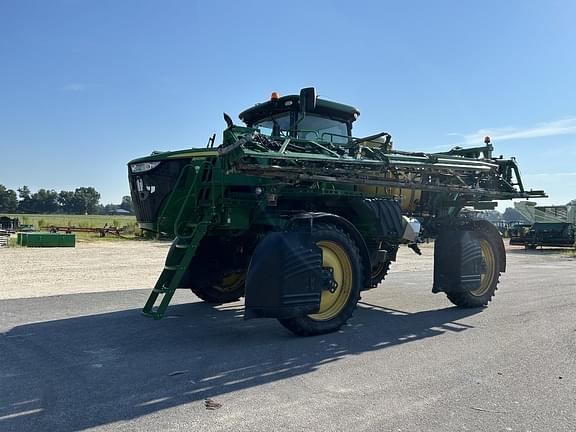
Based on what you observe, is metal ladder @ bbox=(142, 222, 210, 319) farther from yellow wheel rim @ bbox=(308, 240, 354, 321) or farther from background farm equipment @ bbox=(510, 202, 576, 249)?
background farm equipment @ bbox=(510, 202, 576, 249)

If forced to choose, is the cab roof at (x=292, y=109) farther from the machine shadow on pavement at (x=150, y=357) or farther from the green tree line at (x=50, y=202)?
the green tree line at (x=50, y=202)

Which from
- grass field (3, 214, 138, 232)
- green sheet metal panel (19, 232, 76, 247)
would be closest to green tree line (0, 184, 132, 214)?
grass field (3, 214, 138, 232)

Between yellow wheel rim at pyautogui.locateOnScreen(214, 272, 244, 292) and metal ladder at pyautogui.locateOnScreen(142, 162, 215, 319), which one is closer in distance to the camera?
metal ladder at pyautogui.locateOnScreen(142, 162, 215, 319)

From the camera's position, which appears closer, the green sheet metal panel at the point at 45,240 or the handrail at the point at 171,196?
the handrail at the point at 171,196

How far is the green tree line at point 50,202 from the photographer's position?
120m

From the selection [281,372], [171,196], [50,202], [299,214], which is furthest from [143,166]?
[50,202]

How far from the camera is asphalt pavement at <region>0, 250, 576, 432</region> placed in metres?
3.67

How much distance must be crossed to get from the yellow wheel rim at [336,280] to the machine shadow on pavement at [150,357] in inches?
14.1

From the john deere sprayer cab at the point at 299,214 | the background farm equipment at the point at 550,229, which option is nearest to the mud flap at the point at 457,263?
the john deere sprayer cab at the point at 299,214

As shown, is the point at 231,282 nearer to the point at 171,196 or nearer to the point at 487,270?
the point at 171,196

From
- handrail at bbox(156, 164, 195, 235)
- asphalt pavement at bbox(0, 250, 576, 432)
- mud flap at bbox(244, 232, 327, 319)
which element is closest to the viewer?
asphalt pavement at bbox(0, 250, 576, 432)

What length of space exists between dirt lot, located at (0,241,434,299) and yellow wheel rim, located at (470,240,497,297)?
681 cm

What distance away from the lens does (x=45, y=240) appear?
75.8ft

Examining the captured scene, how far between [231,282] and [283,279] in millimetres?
3162
